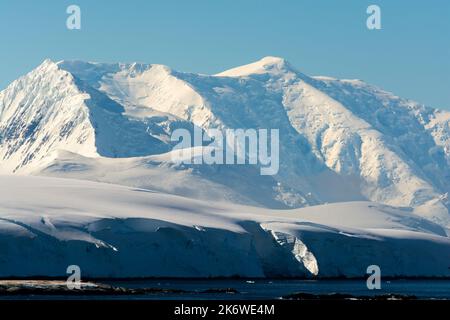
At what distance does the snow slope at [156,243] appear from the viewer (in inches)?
6171

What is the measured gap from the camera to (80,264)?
518ft

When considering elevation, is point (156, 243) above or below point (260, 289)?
above

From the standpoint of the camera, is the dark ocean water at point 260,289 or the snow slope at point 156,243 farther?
the snow slope at point 156,243

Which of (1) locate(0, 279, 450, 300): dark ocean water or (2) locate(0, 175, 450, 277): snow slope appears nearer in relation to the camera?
(1) locate(0, 279, 450, 300): dark ocean water

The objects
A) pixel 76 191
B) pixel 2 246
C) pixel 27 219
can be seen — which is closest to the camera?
pixel 2 246

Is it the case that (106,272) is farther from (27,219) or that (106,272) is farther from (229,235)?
(229,235)

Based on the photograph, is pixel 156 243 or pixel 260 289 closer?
pixel 260 289

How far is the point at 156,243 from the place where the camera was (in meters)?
169

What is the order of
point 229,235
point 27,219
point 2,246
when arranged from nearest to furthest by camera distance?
point 2,246, point 27,219, point 229,235

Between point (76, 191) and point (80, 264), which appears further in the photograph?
point (76, 191)

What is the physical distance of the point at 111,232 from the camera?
16788 centimetres

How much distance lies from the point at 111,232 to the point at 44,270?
16.1m

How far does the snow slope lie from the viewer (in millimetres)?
156750
